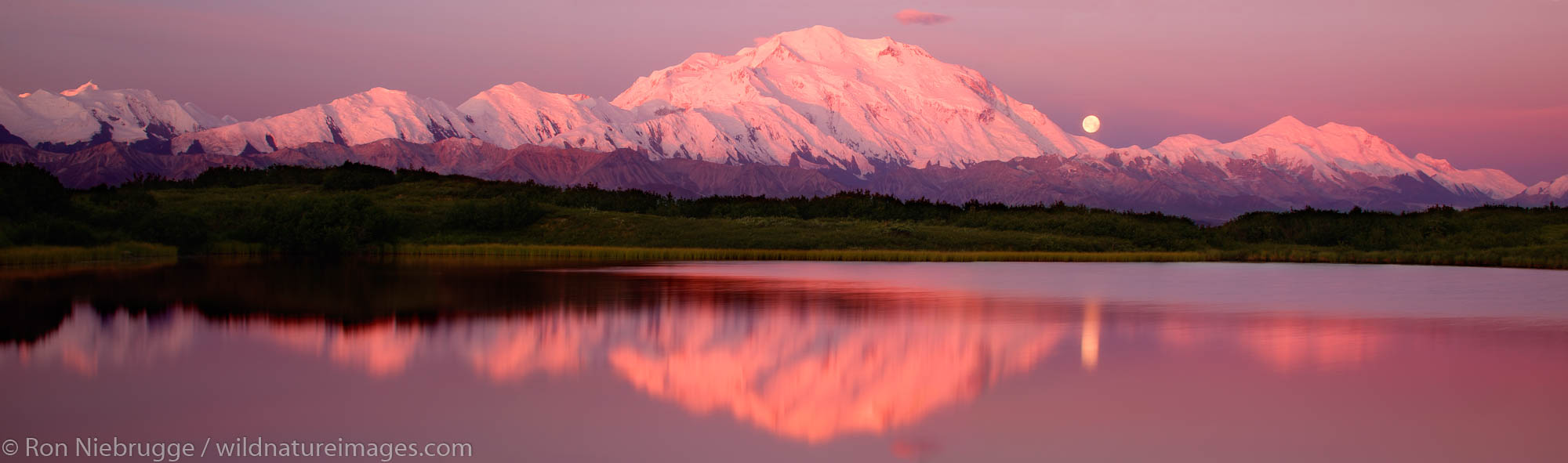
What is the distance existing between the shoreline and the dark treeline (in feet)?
5.54

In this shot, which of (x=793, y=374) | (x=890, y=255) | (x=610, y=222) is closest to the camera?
(x=793, y=374)

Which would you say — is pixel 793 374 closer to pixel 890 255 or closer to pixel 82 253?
pixel 82 253

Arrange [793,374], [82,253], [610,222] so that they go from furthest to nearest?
1. [610,222]
2. [82,253]
3. [793,374]

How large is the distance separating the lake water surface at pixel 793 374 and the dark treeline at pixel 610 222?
36.6m

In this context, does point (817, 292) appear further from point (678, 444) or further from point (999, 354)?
point (678, 444)

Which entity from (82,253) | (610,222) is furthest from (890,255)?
(82,253)

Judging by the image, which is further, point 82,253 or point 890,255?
point 890,255

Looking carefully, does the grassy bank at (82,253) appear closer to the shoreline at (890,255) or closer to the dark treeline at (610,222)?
the shoreline at (890,255)

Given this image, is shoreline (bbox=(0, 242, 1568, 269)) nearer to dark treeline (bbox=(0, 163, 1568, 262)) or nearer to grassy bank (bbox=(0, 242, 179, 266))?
grassy bank (bbox=(0, 242, 179, 266))

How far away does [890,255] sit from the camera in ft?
243

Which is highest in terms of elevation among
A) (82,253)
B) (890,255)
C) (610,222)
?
(610,222)

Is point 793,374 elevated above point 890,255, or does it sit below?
below

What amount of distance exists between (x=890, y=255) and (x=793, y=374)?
56480 millimetres

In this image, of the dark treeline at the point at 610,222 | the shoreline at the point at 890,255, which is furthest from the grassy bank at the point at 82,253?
the dark treeline at the point at 610,222
